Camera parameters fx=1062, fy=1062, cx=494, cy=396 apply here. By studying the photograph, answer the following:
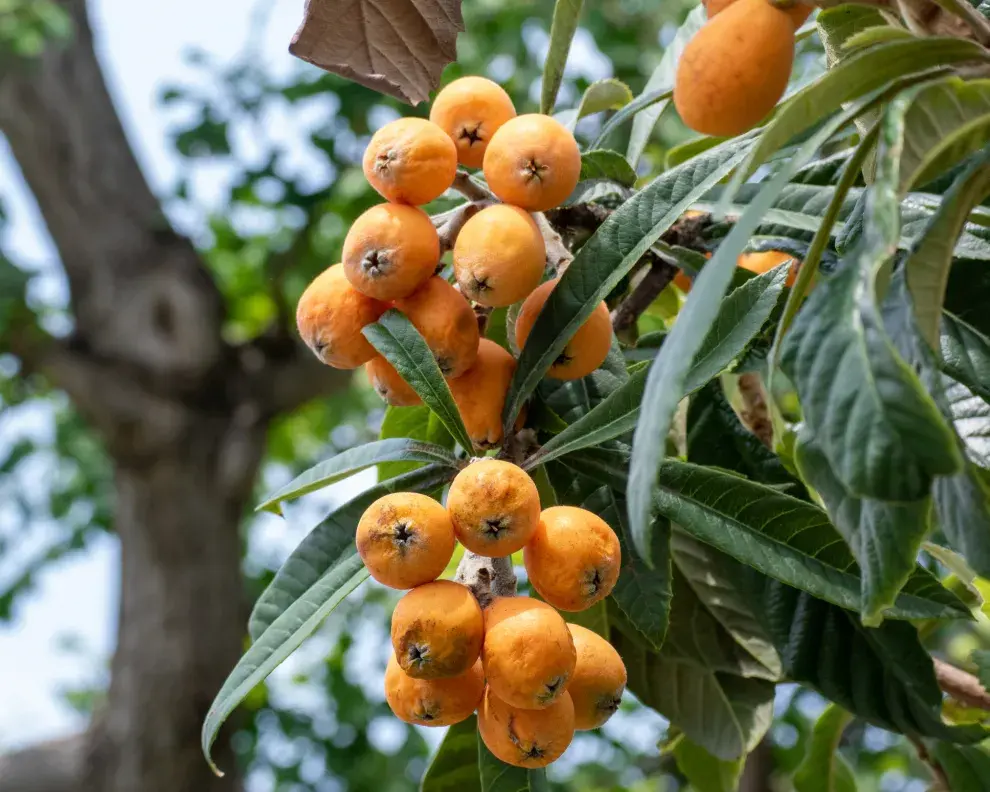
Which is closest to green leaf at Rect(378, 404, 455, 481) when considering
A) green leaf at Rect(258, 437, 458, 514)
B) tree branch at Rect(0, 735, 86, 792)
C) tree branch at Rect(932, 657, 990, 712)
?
green leaf at Rect(258, 437, 458, 514)

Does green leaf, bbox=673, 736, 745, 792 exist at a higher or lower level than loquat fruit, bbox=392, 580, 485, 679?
lower

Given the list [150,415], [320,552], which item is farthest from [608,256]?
[150,415]

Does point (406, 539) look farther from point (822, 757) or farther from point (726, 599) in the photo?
point (822, 757)

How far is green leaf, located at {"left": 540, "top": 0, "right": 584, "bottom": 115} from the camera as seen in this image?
779 mm

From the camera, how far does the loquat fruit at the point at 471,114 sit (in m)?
0.69

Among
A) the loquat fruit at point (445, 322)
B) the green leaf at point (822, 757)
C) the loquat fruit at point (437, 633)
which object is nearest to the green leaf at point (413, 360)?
the loquat fruit at point (445, 322)

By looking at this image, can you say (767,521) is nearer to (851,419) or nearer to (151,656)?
(851,419)

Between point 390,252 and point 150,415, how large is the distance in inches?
140

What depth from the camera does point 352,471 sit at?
2.20 feet

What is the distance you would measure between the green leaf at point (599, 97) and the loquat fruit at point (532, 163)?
0.75 ft

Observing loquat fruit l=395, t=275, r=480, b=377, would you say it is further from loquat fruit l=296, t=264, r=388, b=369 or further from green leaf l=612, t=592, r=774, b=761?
green leaf l=612, t=592, r=774, b=761

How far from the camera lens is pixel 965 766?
89 cm

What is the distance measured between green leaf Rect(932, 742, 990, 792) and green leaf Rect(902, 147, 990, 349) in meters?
0.55

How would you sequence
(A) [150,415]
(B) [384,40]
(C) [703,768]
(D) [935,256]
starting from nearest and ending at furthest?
1. (D) [935,256]
2. (B) [384,40]
3. (C) [703,768]
4. (A) [150,415]
